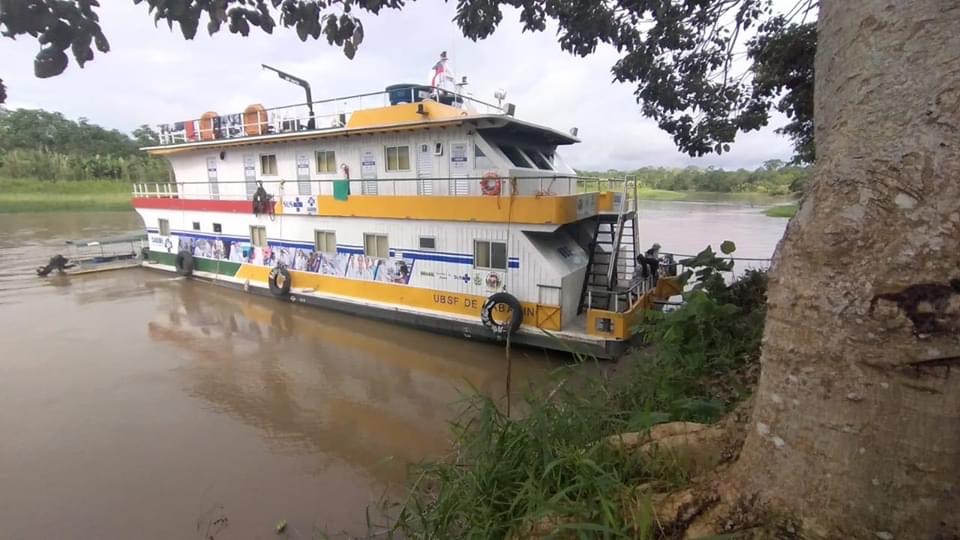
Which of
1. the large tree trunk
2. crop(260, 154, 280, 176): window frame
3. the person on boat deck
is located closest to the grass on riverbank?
crop(260, 154, 280, 176): window frame

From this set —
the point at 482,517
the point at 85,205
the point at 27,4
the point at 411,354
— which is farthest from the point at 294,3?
the point at 85,205

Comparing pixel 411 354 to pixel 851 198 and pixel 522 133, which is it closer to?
pixel 522 133

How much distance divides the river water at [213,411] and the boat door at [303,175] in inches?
97.9

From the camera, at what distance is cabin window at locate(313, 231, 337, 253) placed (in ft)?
32.8

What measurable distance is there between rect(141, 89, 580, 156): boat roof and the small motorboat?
562 cm

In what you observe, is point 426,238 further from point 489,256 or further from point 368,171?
point 368,171

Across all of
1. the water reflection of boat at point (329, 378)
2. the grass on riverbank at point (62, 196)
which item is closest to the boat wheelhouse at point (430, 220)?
the water reflection of boat at point (329, 378)

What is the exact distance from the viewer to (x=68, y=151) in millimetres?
45531

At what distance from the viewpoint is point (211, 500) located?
172 inches

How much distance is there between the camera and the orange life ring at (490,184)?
7.73 meters

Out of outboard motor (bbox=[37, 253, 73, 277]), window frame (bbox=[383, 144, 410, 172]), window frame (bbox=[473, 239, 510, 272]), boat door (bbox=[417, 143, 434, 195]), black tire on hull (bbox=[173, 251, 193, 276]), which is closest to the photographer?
window frame (bbox=[473, 239, 510, 272])

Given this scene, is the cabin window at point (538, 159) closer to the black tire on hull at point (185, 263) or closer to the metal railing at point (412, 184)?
the metal railing at point (412, 184)

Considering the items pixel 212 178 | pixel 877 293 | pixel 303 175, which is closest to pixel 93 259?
pixel 212 178

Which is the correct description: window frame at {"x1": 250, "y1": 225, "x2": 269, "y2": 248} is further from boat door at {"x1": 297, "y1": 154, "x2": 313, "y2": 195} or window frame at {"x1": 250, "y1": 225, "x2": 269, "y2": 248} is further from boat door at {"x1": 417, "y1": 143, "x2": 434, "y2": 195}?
boat door at {"x1": 417, "y1": 143, "x2": 434, "y2": 195}
